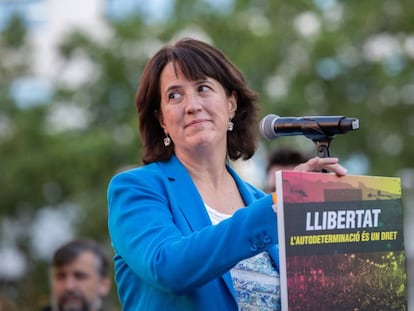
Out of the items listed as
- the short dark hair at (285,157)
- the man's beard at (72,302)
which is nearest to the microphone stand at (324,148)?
the short dark hair at (285,157)

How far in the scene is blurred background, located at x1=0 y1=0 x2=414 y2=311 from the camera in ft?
56.8

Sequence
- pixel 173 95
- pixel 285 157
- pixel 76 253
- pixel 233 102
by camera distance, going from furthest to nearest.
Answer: pixel 76 253, pixel 285 157, pixel 233 102, pixel 173 95

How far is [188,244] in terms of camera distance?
296 cm

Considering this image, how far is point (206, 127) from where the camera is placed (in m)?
3.43

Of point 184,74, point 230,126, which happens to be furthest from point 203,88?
point 230,126

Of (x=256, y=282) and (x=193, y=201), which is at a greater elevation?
(x=193, y=201)

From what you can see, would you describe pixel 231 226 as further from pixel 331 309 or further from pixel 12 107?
pixel 12 107

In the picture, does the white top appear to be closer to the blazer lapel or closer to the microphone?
the blazer lapel

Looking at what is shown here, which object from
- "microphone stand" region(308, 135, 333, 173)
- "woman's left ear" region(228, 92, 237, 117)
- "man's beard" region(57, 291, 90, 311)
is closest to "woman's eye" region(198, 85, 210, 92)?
"woman's left ear" region(228, 92, 237, 117)

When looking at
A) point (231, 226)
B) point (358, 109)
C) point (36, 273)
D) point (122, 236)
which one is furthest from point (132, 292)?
point (36, 273)

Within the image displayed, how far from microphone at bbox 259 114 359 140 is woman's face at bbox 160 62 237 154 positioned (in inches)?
14.5

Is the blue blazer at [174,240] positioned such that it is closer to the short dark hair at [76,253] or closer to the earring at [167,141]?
the earring at [167,141]

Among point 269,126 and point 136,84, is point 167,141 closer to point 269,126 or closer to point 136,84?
point 269,126

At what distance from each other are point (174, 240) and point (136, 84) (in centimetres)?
1595
